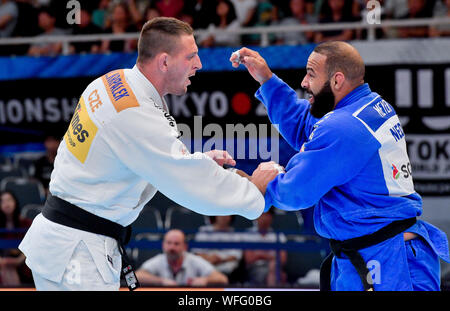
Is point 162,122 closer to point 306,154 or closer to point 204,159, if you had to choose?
point 204,159

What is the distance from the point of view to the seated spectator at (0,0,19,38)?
28.2 feet

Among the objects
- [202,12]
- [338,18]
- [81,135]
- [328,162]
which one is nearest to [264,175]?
[328,162]

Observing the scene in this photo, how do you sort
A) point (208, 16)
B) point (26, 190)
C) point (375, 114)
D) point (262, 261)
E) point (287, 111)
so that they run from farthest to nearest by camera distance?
point (208, 16) < point (26, 190) < point (262, 261) < point (287, 111) < point (375, 114)

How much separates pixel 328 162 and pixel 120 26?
547 centimetres

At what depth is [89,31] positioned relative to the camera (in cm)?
815

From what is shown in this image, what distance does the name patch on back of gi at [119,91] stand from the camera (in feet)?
10.4

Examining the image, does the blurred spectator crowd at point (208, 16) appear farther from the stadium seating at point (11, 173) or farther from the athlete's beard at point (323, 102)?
the athlete's beard at point (323, 102)

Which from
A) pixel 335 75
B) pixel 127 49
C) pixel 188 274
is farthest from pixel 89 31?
pixel 335 75

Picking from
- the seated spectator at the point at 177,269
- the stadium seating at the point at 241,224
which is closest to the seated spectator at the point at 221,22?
the stadium seating at the point at 241,224

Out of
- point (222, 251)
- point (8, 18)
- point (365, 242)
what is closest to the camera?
point (365, 242)

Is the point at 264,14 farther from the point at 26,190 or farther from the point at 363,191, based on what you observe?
the point at 363,191

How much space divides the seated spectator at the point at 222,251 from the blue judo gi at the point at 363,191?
3.39 metres

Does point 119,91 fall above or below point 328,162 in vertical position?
above

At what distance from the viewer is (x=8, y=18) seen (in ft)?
28.2
